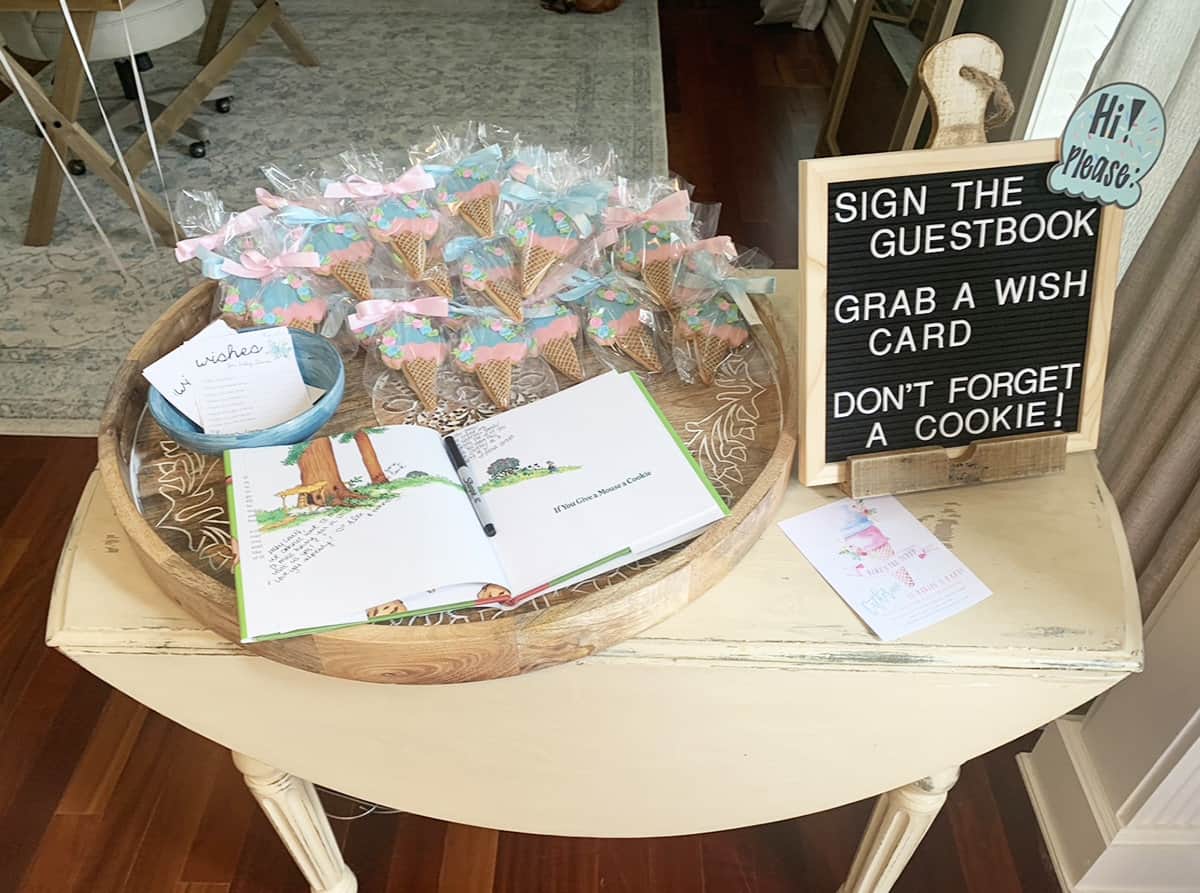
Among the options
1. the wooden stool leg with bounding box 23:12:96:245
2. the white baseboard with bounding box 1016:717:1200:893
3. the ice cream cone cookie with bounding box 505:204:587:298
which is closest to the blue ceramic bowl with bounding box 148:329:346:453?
the ice cream cone cookie with bounding box 505:204:587:298

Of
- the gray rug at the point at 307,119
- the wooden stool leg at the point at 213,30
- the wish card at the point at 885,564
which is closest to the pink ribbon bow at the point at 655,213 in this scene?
the wish card at the point at 885,564

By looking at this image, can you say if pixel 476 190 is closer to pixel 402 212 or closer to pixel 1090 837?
pixel 402 212

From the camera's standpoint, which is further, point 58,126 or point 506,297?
point 58,126

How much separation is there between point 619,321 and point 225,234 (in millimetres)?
467

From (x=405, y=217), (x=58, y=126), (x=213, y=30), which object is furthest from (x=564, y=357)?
(x=213, y=30)

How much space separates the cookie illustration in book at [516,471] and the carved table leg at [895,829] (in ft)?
1.64

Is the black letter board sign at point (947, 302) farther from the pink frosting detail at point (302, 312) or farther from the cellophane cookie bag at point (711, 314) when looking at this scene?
the pink frosting detail at point (302, 312)

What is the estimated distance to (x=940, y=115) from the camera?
84cm

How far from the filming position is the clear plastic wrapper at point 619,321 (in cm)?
108

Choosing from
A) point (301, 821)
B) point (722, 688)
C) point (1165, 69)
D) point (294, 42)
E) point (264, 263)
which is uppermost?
point (1165, 69)

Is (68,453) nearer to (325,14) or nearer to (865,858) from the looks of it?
(865,858)

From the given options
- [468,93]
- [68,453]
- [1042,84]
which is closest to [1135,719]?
[1042,84]

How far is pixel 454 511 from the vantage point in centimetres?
87

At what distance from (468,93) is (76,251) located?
1483mm
